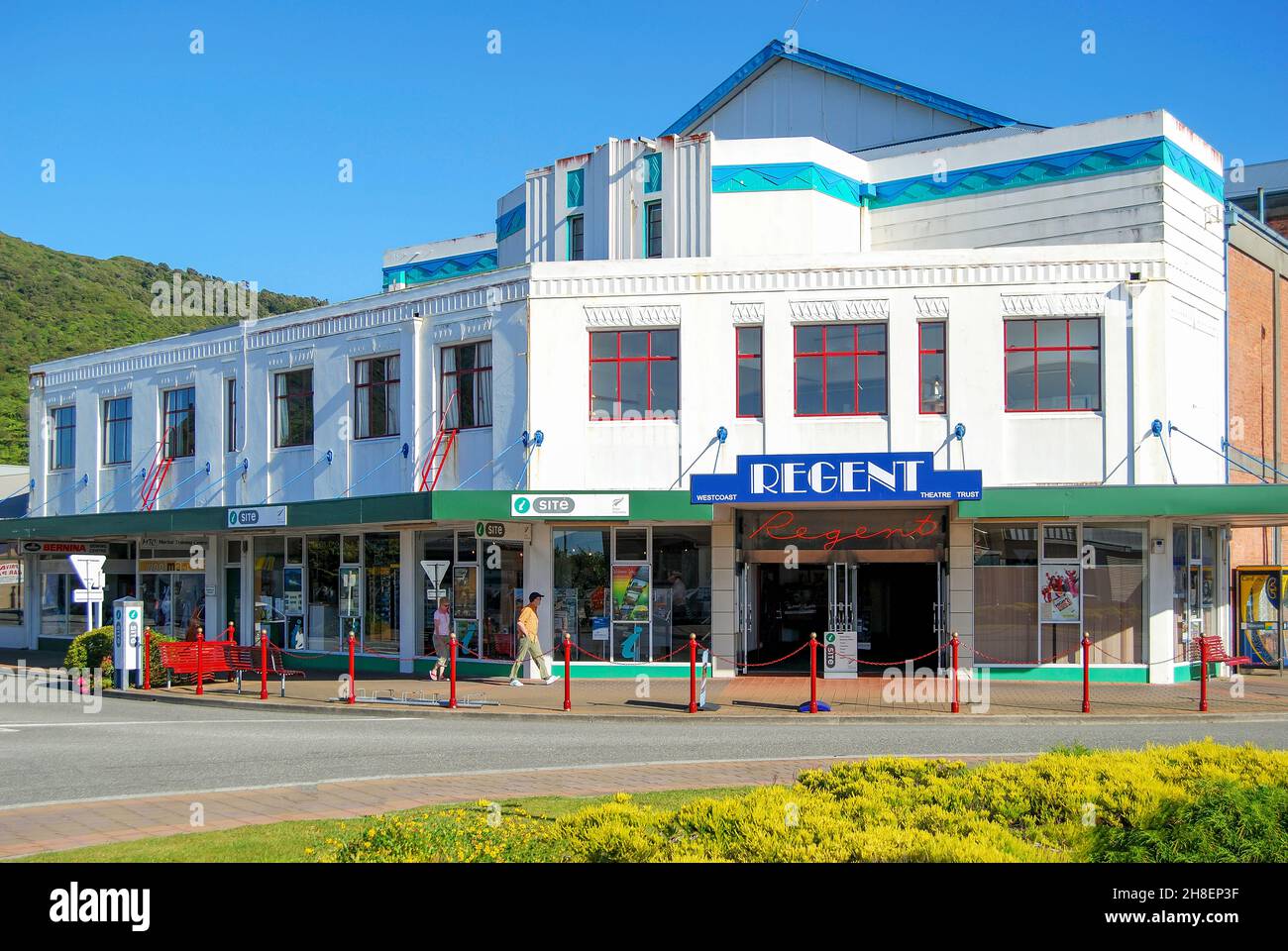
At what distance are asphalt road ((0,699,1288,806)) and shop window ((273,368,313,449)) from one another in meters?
10.0

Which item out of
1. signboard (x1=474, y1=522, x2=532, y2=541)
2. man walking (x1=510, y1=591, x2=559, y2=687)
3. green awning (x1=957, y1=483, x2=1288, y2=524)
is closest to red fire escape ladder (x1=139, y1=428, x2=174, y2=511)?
signboard (x1=474, y1=522, x2=532, y2=541)

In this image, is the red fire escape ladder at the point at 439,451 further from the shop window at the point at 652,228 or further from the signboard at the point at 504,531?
the shop window at the point at 652,228

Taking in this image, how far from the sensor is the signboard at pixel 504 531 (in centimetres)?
2455

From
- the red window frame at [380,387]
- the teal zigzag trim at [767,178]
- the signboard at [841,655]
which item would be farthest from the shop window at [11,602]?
the signboard at [841,655]

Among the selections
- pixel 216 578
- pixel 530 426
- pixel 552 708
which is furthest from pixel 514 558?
pixel 216 578

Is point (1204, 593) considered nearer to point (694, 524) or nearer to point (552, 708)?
point (694, 524)

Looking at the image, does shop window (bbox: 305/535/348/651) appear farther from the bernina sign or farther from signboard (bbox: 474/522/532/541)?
the bernina sign

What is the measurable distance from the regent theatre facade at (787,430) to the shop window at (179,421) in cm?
297

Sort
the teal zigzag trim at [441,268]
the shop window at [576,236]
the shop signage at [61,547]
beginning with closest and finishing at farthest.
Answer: the shop window at [576,236]
the shop signage at [61,547]
the teal zigzag trim at [441,268]

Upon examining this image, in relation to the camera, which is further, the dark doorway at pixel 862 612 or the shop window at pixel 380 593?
the shop window at pixel 380 593

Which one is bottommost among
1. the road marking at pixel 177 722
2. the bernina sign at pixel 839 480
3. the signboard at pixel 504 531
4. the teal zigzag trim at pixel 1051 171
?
the road marking at pixel 177 722

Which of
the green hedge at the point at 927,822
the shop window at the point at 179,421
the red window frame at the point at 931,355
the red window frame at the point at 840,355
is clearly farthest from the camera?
the shop window at the point at 179,421

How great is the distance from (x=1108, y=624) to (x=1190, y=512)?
109 inches

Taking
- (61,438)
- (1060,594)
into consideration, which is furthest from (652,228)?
(61,438)
